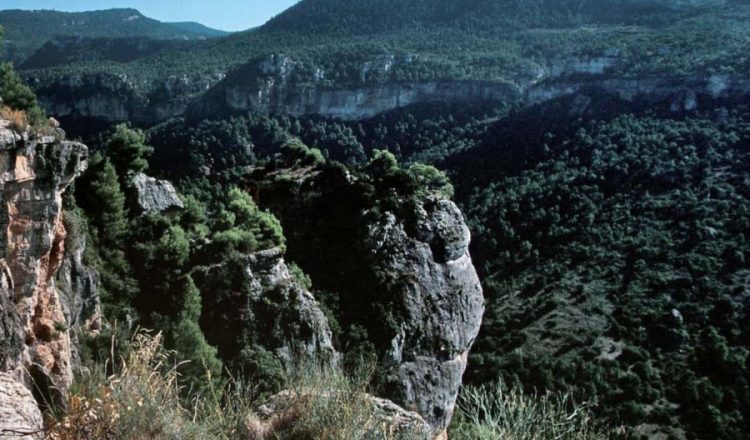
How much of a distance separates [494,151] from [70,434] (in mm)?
57281

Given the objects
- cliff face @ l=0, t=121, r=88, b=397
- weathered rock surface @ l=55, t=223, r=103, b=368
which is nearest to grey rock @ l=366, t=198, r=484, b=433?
weathered rock surface @ l=55, t=223, r=103, b=368

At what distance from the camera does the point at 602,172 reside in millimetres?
47562

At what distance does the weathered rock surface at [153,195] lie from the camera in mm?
17844

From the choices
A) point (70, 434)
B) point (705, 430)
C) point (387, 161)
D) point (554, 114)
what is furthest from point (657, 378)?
point (554, 114)

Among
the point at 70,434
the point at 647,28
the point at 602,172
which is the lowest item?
the point at 602,172

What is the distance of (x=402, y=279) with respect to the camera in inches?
766

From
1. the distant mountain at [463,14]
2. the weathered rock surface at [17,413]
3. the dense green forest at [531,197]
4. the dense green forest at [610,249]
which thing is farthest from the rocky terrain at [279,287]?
the distant mountain at [463,14]

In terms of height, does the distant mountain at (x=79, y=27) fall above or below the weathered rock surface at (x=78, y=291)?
above

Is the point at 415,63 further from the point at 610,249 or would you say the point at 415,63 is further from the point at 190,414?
the point at 190,414

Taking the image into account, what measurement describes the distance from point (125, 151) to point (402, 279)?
10126mm

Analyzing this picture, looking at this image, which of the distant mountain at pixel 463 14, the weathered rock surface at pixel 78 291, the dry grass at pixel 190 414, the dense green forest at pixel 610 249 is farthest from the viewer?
the distant mountain at pixel 463 14

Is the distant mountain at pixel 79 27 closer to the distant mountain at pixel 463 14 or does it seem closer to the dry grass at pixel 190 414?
the distant mountain at pixel 463 14

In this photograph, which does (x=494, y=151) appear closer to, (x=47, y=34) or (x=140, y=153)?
(x=140, y=153)

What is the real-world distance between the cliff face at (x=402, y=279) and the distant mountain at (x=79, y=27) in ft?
341
